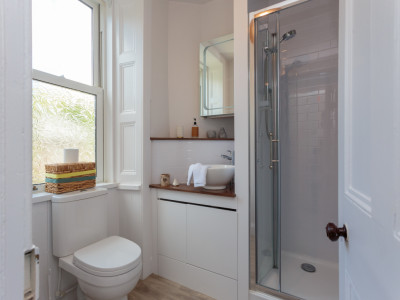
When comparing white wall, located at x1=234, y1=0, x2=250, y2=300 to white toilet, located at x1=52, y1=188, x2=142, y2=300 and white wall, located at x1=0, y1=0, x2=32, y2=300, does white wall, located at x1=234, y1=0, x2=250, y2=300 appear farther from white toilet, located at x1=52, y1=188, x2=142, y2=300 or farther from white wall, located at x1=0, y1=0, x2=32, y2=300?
white wall, located at x1=0, y1=0, x2=32, y2=300

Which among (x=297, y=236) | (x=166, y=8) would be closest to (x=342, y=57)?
(x=297, y=236)

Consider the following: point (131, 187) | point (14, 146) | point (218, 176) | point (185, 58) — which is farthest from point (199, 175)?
point (185, 58)

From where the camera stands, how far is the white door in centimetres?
33

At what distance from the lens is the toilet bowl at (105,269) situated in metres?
1.21

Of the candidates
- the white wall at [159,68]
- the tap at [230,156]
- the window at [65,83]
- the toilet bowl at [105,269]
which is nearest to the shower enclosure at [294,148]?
the tap at [230,156]

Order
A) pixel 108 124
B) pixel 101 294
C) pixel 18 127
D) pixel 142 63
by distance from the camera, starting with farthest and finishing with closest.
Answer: pixel 108 124, pixel 142 63, pixel 101 294, pixel 18 127

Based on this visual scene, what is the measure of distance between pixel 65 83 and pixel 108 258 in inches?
55.5

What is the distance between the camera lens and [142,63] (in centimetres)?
187

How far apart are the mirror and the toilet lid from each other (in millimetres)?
1473

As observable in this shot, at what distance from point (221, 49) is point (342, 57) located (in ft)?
5.61

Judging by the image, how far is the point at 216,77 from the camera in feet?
7.25

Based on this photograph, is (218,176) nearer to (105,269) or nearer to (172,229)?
(172,229)

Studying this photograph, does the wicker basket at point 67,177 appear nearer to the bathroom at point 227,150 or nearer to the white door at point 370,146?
the bathroom at point 227,150

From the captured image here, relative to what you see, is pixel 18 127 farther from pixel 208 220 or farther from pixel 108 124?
pixel 108 124
